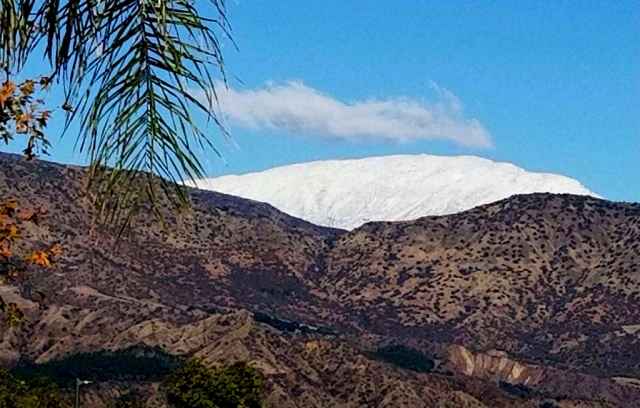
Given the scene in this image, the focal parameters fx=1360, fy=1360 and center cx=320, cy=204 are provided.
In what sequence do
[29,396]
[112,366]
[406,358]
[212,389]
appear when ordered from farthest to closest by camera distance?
[406,358]
[112,366]
[212,389]
[29,396]

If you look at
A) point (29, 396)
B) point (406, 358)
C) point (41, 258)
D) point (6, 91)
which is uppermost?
point (406, 358)

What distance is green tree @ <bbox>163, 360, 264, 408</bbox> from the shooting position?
267 feet

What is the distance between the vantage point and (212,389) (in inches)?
3219

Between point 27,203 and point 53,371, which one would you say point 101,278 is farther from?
point 53,371

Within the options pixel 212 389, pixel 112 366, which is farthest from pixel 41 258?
pixel 112 366

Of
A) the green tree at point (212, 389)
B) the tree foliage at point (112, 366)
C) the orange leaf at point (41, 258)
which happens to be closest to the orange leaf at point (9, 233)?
the orange leaf at point (41, 258)

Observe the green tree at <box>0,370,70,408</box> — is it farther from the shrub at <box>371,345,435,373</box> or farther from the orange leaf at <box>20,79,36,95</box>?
the shrub at <box>371,345,435,373</box>

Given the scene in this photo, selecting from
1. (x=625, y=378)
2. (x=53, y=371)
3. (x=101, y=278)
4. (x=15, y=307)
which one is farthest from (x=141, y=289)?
(x=15, y=307)

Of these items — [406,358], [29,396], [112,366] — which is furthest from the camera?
[406,358]

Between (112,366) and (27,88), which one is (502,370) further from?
(27,88)

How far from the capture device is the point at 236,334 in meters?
160

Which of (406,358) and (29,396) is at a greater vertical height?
(406,358)

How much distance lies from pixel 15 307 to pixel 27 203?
166346 mm

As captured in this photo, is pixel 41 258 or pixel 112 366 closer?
pixel 41 258
